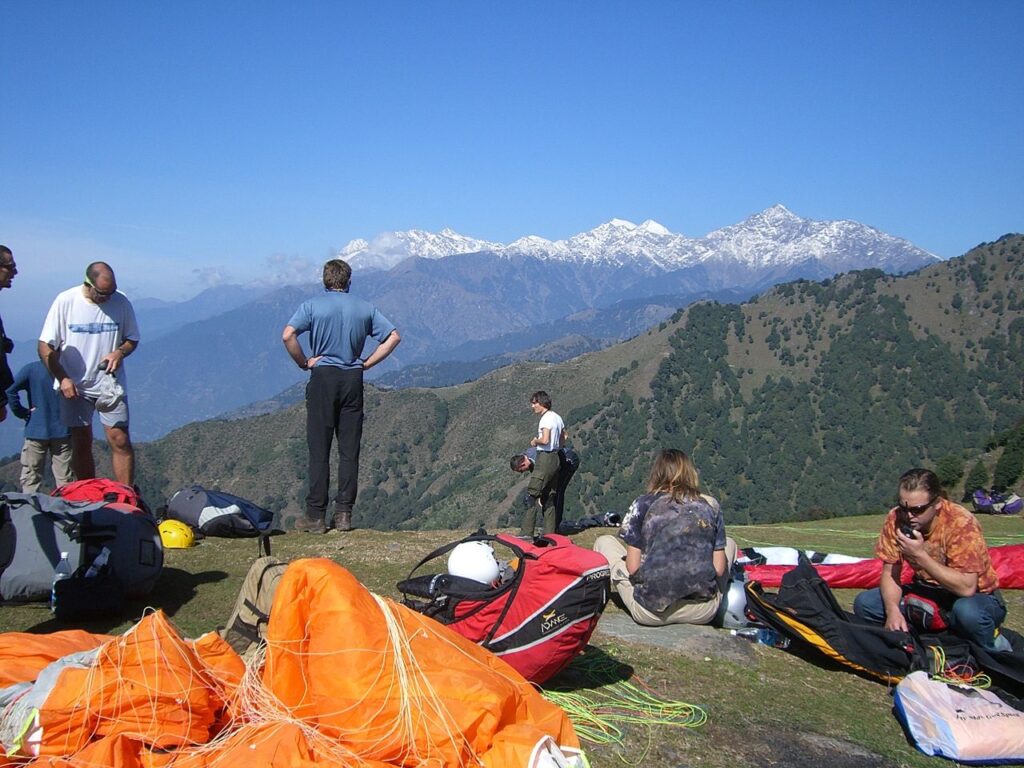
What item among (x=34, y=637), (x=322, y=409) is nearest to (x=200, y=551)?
(x=322, y=409)

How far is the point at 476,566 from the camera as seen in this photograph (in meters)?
4.95

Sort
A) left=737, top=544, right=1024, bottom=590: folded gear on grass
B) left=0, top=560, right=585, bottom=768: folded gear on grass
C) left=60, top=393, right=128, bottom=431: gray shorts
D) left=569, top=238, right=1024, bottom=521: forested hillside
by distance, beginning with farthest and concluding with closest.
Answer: left=569, top=238, right=1024, bottom=521: forested hillside, left=737, top=544, right=1024, bottom=590: folded gear on grass, left=60, top=393, right=128, bottom=431: gray shorts, left=0, top=560, right=585, bottom=768: folded gear on grass

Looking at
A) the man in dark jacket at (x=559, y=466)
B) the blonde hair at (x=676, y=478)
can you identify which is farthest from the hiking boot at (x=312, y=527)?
the blonde hair at (x=676, y=478)

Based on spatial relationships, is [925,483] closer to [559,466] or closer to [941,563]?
[941,563]

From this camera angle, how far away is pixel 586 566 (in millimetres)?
4770

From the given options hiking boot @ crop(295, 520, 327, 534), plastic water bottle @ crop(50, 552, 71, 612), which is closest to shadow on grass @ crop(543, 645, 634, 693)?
plastic water bottle @ crop(50, 552, 71, 612)

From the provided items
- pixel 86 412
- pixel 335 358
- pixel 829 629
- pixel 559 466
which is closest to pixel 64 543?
pixel 86 412

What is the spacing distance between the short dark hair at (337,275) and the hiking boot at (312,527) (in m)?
2.91

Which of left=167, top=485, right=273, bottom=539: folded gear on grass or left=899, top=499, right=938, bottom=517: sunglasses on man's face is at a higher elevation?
left=899, top=499, right=938, bottom=517: sunglasses on man's face

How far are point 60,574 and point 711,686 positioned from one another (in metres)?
4.86

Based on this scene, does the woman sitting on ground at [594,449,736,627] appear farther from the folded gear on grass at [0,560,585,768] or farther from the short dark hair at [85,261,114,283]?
the short dark hair at [85,261,114,283]

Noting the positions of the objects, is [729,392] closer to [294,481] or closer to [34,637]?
[294,481]

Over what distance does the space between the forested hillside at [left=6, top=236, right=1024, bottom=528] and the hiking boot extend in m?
104

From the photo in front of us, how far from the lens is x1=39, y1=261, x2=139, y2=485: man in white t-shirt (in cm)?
799
